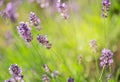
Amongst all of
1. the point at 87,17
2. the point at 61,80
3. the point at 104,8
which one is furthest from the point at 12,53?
the point at 104,8

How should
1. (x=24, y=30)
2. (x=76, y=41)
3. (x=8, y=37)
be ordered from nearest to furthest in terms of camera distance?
(x=24, y=30), (x=8, y=37), (x=76, y=41)

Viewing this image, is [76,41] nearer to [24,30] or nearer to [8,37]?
[8,37]

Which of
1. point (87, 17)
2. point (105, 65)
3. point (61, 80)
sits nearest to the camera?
point (105, 65)

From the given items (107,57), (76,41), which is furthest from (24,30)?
(76,41)

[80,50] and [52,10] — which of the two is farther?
[52,10]

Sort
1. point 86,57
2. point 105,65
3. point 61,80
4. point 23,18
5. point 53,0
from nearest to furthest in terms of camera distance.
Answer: point 105,65 → point 61,80 → point 86,57 → point 53,0 → point 23,18

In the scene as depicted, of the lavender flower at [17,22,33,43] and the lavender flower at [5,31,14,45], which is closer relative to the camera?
the lavender flower at [17,22,33,43]

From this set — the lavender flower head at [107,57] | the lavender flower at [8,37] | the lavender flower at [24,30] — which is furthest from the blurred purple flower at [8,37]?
the lavender flower head at [107,57]

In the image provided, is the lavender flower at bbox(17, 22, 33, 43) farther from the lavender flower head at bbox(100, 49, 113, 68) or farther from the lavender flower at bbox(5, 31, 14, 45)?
the lavender flower at bbox(5, 31, 14, 45)

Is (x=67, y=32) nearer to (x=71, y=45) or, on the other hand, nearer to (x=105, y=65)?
(x=71, y=45)

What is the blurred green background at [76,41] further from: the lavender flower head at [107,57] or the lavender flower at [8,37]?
the lavender flower head at [107,57]

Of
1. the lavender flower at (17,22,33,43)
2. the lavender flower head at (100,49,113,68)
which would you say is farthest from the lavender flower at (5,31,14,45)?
the lavender flower head at (100,49,113,68)
